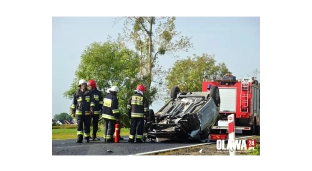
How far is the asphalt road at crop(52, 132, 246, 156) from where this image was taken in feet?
41.7

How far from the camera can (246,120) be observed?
61.3 feet

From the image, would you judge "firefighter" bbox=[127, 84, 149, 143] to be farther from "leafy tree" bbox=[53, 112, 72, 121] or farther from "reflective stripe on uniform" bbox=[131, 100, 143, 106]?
"leafy tree" bbox=[53, 112, 72, 121]

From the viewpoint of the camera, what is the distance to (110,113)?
14.7m

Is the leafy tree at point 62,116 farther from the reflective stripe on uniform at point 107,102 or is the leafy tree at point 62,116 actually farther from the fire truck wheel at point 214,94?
the fire truck wheel at point 214,94

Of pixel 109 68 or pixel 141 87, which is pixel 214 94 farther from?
pixel 109 68

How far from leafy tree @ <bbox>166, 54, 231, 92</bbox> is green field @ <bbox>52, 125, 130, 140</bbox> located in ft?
5.37

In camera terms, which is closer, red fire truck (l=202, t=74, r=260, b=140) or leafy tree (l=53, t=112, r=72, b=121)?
leafy tree (l=53, t=112, r=72, b=121)

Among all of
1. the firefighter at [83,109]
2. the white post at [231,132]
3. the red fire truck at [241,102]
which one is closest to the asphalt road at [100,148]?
the firefighter at [83,109]

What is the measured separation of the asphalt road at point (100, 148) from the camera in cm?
1270

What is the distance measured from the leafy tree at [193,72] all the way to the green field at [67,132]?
1.64 metres

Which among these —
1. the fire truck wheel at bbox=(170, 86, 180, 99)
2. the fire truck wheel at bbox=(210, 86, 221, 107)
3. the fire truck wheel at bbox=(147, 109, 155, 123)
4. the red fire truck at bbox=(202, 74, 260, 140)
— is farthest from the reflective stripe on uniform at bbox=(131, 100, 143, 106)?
the red fire truck at bbox=(202, 74, 260, 140)
